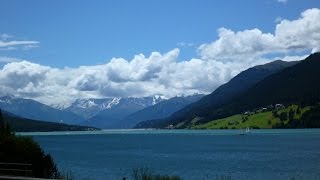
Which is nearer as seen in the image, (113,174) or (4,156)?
(4,156)

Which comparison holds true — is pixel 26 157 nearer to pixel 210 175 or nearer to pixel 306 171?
pixel 210 175

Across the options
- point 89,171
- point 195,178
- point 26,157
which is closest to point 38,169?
point 26,157

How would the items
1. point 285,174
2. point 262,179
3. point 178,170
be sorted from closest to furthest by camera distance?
point 262,179 < point 285,174 < point 178,170

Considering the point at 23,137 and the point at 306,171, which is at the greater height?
the point at 23,137

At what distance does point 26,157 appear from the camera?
4334cm

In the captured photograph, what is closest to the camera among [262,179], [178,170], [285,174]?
[262,179]

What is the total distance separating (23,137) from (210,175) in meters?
36.8

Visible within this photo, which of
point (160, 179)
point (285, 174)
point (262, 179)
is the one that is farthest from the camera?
point (285, 174)

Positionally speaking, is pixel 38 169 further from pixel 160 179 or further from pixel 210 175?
pixel 210 175

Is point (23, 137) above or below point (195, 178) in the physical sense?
above

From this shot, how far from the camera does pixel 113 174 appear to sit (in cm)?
7912

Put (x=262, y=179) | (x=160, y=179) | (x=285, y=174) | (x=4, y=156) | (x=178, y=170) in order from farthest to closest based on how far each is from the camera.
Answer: (x=178, y=170), (x=285, y=174), (x=262, y=179), (x=4, y=156), (x=160, y=179)

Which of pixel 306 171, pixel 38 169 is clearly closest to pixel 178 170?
pixel 306 171

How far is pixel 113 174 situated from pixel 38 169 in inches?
1402
